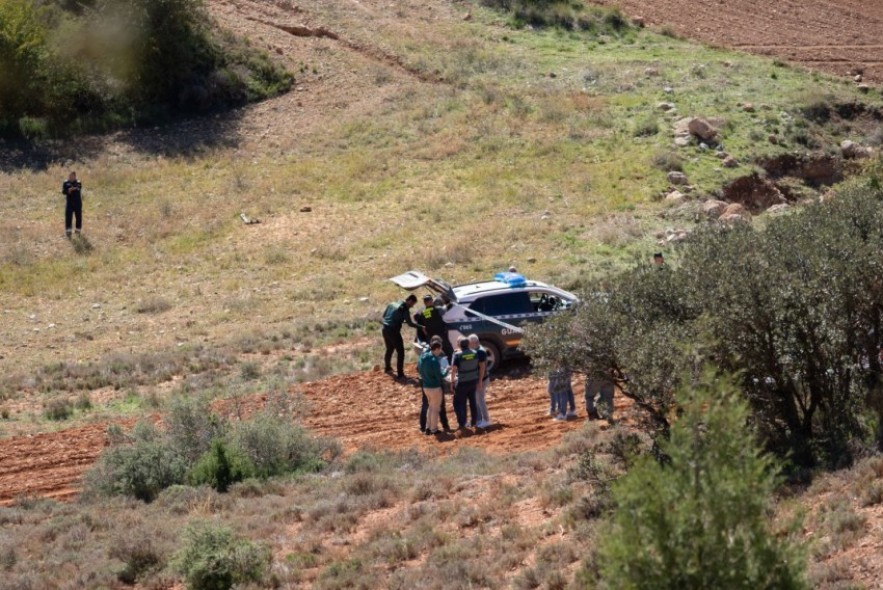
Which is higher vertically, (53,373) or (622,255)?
(622,255)

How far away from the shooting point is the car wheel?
21.8m

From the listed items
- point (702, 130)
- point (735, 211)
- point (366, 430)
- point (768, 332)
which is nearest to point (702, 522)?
point (768, 332)

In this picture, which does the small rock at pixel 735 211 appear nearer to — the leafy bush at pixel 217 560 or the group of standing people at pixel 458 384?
the group of standing people at pixel 458 384

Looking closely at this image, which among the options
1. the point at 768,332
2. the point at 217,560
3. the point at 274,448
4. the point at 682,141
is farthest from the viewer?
the point at 682,141

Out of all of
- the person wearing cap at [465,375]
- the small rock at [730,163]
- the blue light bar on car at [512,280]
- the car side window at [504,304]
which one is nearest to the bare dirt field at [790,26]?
the small rock at [730,163]

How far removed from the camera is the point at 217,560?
42.9ft

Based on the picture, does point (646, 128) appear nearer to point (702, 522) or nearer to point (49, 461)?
point (49, 461)

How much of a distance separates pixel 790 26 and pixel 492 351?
36.3 m

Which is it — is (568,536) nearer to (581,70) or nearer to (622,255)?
(622,255)

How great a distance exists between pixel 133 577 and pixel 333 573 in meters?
2.38

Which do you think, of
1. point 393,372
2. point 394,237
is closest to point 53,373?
point 393,372

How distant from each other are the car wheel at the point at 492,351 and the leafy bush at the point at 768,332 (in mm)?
6228

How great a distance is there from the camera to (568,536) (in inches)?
512

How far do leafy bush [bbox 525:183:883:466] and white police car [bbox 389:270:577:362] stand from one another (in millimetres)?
6134
